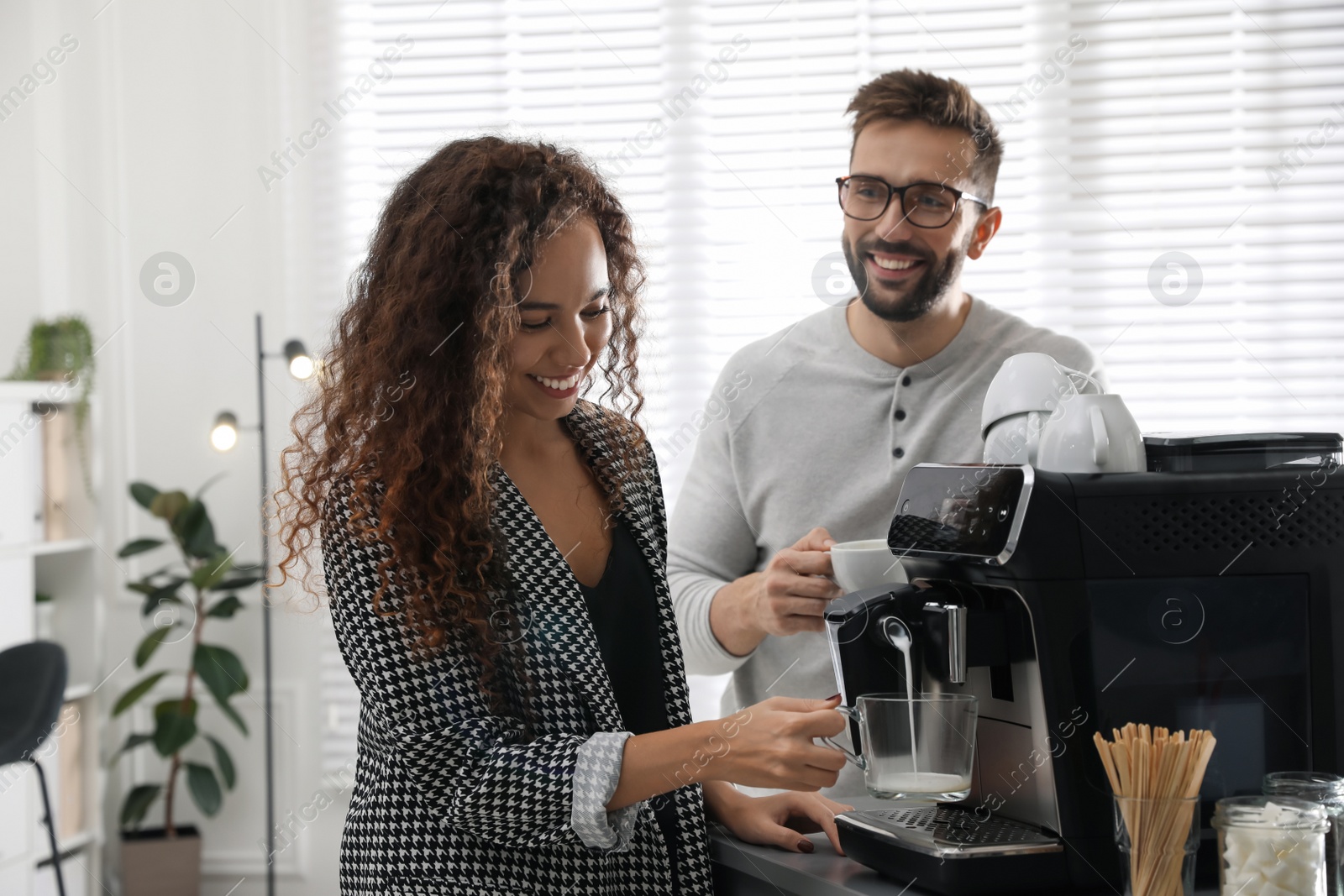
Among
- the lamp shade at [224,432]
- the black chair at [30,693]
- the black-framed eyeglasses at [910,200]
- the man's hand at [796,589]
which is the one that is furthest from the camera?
the lamp shade at [224,432]

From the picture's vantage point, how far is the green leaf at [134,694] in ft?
8.77

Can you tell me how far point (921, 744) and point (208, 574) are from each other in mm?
2206

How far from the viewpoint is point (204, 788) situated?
2.65 m

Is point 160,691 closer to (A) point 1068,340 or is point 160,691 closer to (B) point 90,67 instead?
(B) point 90,67

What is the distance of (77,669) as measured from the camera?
9.03ft

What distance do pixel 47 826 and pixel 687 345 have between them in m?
1.89

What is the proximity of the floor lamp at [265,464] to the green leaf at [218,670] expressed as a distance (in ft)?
0.26

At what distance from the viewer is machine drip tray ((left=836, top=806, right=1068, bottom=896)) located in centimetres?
90

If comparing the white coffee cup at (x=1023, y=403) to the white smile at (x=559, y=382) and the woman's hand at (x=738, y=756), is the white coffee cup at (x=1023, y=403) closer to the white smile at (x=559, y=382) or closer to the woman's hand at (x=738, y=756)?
the woman's hand at (x=738, y=756)

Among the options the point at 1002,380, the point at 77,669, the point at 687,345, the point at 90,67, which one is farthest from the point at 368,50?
the point at 1002,380

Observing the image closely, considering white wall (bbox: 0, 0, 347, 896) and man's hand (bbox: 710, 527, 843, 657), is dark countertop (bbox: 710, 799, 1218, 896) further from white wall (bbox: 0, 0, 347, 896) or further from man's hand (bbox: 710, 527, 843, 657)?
white wall (bbox: 0, 0, 347, 896)

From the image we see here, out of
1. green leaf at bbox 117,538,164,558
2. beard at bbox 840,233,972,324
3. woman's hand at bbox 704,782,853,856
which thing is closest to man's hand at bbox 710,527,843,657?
woman's hand at bbox 704,782,853,856

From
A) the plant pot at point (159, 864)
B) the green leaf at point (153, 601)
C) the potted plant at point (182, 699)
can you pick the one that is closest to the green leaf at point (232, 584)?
the potted plant at point (182, 699)

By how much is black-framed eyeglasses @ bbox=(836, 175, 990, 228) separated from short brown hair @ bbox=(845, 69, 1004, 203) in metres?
0.07
